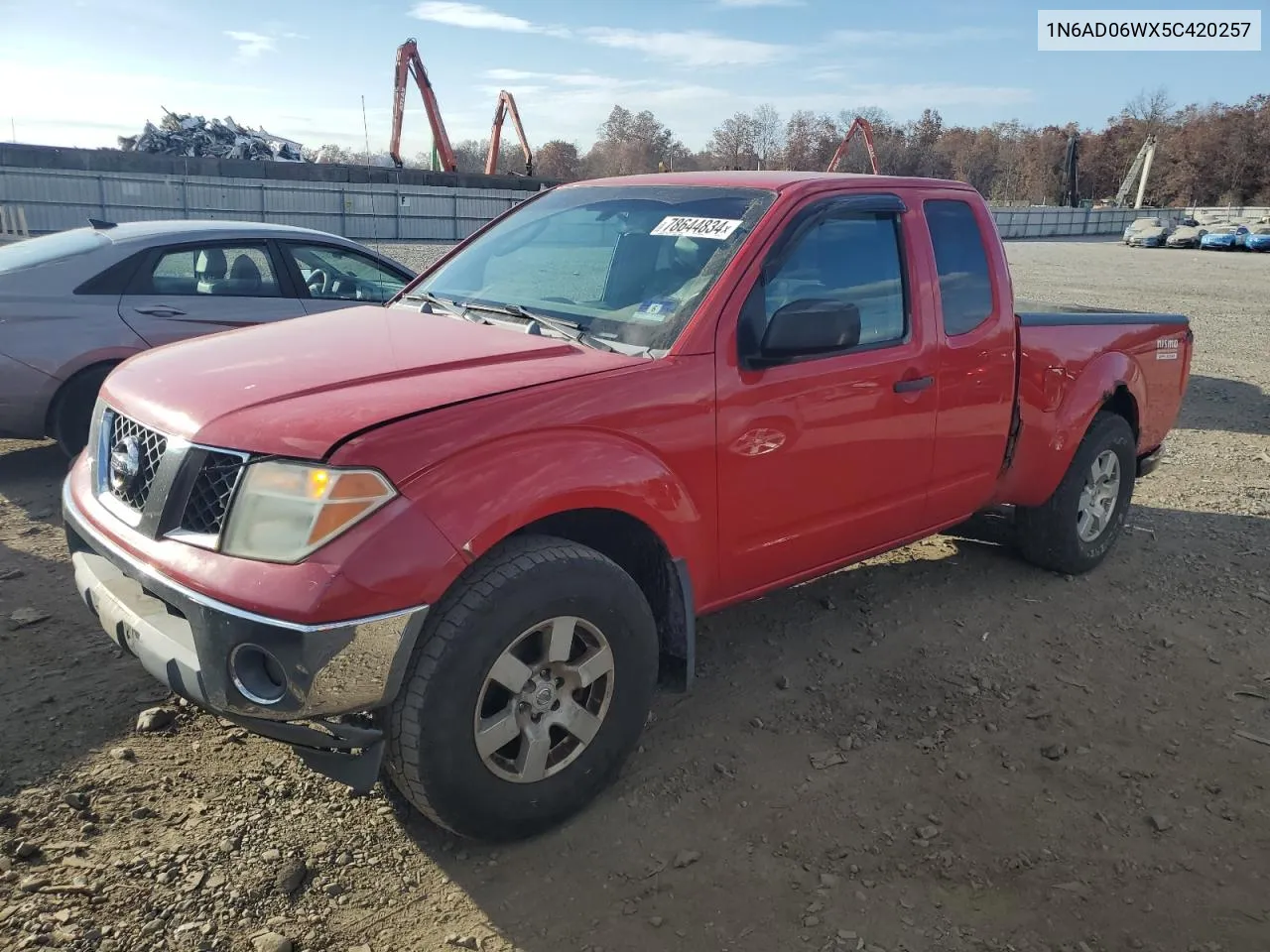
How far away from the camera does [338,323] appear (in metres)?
3.61

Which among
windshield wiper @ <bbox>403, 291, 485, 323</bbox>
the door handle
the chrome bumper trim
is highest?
windshield wiper @ <bbox>403, 291, 485, 323</bbox>

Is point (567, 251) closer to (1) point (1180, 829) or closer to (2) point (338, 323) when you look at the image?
(2) point (338, 323)

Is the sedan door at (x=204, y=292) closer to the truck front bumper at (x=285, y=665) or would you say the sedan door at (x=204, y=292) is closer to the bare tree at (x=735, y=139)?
the truck front bumper at (x=285, y=665)

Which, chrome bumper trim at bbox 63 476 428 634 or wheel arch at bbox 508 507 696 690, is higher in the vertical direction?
chrome bumper trim at bbox 63 476 428 634

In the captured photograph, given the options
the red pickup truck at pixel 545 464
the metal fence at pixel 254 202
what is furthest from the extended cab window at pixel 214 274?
the metal fence at pixel 254 202

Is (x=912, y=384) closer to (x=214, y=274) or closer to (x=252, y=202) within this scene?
(x=214, y=274)

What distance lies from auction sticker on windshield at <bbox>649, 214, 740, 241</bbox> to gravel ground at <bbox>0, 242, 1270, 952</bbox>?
1.79 meters

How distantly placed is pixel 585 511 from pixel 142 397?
139 centimetres

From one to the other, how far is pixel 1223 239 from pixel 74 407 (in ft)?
171

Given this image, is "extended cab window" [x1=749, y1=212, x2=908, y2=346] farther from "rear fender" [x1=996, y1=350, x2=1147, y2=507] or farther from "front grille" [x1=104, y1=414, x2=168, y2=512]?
"front grille" [x1=104, y1=414, x2=168, y2=512]

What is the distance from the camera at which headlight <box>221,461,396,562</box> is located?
2.39m

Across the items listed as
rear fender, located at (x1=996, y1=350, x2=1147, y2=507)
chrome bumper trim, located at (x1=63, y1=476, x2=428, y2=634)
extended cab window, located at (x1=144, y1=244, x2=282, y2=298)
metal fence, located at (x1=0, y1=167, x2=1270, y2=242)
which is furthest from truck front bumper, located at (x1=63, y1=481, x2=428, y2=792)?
metal fence, located at (x1=0, y1=167, x2=1270, y2=242)

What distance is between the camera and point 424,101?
43.3 m

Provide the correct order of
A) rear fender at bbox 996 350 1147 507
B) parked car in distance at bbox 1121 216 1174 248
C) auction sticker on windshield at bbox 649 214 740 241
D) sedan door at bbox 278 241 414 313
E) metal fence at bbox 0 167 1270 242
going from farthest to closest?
parked car in distance at bbox 1121 216 1174 248, metal fence at bbox 0 167 1270 242, sedan door at bbox 278 241 414 313, rear fender at bbox 996 350 1147 507, auction sticker on windshield at bbox 649 214 740 241
